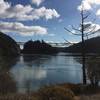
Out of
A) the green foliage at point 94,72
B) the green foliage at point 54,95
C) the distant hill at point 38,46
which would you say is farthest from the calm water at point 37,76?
the distant hill at point 38,46

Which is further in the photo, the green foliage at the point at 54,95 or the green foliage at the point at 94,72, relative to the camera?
the green foliage at the point at 94,72

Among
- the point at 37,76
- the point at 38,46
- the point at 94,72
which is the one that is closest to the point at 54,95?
the point at 94,72

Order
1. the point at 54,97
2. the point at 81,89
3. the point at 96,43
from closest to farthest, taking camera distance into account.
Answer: the point at 54,97, the point at 81,89, the point at 96,43

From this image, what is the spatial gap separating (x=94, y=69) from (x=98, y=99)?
13.8 meters

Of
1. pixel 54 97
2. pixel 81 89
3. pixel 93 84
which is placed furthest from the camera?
pixel 93 84

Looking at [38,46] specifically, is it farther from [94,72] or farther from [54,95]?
[54,95]

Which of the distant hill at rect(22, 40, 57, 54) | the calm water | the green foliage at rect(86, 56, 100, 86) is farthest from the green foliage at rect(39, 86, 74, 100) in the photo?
the distant hill at rect(22, 40, 57, 54)

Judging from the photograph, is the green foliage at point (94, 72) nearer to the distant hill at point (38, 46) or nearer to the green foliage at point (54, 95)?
the green foliage at point (54, 95)

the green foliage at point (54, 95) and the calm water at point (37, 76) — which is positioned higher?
the green foliage at point (54, 95)

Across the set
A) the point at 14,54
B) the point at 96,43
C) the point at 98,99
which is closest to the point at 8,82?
the point at 98,99

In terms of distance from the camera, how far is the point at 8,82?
106 feet

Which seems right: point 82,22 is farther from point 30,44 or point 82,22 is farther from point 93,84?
point 30,44

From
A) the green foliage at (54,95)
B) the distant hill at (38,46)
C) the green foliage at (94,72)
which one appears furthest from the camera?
the distant hill at (38,46)

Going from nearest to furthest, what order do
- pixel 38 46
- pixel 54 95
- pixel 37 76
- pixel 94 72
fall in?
1. pixel 54 95
2. pixel 94 72
3. pixel 37 76
4. pixel 38 46
